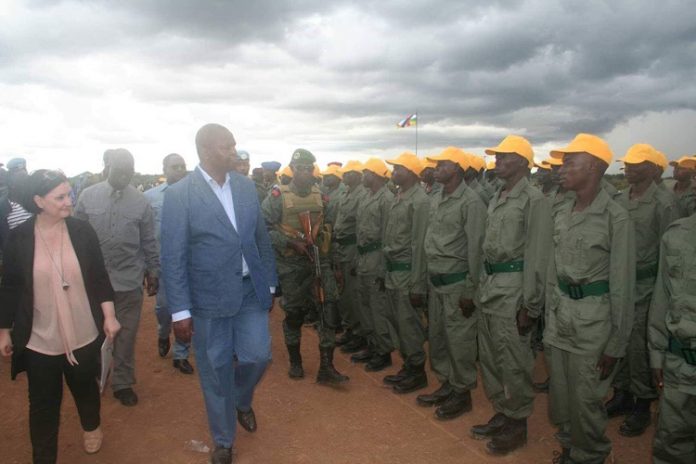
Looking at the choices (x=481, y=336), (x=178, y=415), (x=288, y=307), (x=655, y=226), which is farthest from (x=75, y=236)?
(x=655, y=226)

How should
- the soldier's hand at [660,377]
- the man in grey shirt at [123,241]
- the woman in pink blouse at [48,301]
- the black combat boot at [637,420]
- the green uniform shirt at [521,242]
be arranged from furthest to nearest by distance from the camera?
the man in grey shirt at [123,241] → the black combat boot at [637,420] → the green uniform shirt at [521,242] → the woman in pink blouse at [48,301] → the soldier's hand at [660,377]

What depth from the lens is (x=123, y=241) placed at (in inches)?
194

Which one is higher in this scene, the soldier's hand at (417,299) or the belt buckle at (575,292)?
the belt buckle at (575,292)

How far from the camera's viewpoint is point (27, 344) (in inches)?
136

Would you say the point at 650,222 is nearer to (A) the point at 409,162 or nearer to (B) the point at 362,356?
(A) the point at 409,162

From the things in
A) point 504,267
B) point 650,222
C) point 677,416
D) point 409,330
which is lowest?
point 409,330

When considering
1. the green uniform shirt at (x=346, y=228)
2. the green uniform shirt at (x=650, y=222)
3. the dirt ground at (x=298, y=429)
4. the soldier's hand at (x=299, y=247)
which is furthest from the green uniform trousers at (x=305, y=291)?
the green uniform shirt at (x=650, y=222)

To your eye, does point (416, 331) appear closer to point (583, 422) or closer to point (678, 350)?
point (583, 422)

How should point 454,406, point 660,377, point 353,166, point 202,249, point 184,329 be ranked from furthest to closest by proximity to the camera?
1. point 353,166
2. point 454,406
3. point 202,249
4. point 184,329
5. point 660,377

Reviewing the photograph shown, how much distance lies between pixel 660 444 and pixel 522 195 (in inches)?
74.5

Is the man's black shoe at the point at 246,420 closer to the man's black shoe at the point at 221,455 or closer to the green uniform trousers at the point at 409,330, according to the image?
the man's black shoe at the point at 221,455

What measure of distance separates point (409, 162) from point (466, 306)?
186 cm

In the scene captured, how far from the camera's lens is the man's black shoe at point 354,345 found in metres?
6.77

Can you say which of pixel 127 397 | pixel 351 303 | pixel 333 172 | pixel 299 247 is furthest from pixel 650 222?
pixel 333 172
